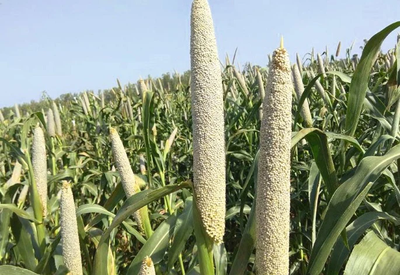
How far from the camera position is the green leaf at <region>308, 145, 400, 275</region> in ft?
3.80

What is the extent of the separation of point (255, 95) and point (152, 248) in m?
3.55

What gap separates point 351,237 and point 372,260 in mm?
289

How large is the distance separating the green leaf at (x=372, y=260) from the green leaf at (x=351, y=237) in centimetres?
11

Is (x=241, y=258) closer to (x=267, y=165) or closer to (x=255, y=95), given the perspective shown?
(x=267, y=165)

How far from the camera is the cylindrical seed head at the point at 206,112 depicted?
1104mm

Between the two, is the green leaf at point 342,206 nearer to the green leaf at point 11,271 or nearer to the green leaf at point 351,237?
the green leaf at point 351,237

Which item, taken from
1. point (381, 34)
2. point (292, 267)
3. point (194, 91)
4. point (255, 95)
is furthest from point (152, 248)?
point (255, 95)

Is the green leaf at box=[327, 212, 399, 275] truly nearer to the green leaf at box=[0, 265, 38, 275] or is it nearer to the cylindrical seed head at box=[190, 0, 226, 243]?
the cylindrical seed head at box=[190, 0, 226, 243]

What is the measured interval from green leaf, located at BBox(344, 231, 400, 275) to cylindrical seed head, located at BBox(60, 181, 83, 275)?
903 millimetres

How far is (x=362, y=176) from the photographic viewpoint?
1.31 metres

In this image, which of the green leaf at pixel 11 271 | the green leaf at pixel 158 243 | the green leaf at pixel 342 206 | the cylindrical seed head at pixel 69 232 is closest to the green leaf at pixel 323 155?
the green leaf at pixel 342 206

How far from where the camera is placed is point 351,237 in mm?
1562

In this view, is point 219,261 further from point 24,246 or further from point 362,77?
point 24,246

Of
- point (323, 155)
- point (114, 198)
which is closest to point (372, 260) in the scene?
point (323, 155)
